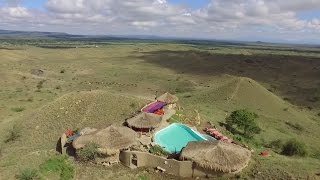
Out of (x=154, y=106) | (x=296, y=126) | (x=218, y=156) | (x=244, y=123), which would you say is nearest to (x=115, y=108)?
(x=154, y=106)

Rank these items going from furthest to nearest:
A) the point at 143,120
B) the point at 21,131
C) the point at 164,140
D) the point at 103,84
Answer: the point at 103,84, the point at 21,131, the point at 143,120, the point at 164,140

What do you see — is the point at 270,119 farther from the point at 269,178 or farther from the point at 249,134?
the point at 269,178

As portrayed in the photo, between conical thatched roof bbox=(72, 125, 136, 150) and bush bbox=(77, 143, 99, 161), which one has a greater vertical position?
conical thatched roof bbox=(72, 125, 136, 150)

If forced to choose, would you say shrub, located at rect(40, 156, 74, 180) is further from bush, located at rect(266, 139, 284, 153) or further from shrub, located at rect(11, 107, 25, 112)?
shrub, located at rect(11, 107, 25, 112)

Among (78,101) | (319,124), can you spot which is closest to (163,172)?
(78,101)

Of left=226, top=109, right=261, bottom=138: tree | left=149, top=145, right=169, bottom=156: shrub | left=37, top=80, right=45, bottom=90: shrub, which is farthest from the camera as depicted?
left=37, top=80, right=45, bottom=90: shrub

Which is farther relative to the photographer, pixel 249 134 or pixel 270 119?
pixel 270 119

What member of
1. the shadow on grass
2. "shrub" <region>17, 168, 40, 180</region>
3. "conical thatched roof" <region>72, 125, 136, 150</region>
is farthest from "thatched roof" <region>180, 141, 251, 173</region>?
the shadow on grass
